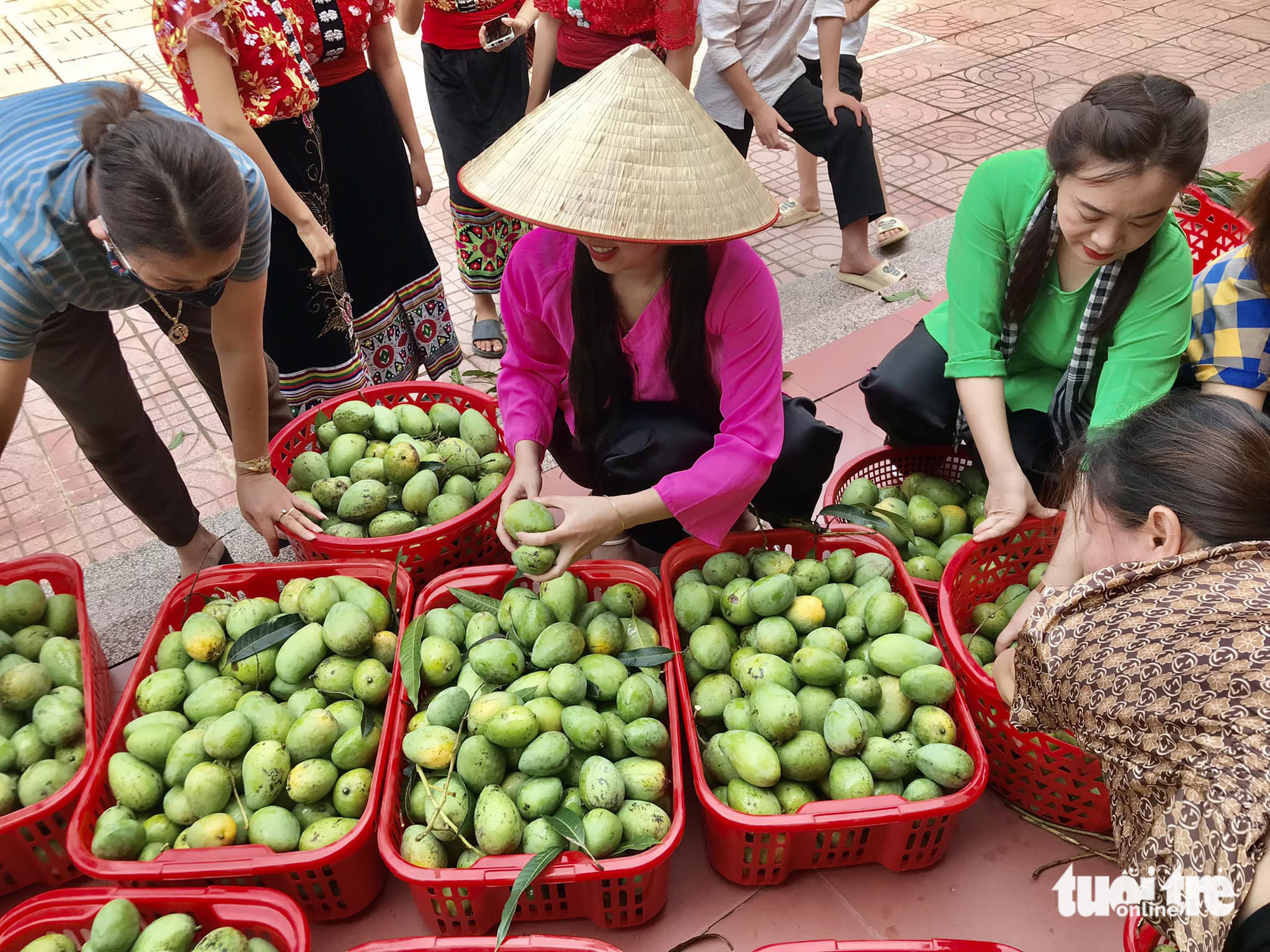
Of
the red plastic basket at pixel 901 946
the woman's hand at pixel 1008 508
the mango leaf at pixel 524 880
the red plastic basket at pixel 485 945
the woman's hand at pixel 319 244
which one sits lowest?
the red plastic basket at pixel 901 946

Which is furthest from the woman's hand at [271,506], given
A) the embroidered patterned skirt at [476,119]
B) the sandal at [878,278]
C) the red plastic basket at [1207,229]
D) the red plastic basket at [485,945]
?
the red plastic basket at [1207,229]

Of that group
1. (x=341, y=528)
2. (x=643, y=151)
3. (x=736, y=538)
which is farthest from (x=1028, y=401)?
(x=341, y=528)

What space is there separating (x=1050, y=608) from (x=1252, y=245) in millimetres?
1215

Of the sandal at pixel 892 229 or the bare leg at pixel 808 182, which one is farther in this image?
the bare leg at pixel 808 182

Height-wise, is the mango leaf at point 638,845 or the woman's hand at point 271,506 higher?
the woman's hand at point 271,506

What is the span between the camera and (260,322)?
2053 mm

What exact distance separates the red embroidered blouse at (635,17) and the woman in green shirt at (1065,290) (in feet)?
4.70

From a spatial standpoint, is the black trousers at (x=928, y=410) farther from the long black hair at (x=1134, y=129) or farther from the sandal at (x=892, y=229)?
the sandal at (x=892, y=229)

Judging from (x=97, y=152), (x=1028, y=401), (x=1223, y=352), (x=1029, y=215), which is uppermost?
(x=97, y=152)

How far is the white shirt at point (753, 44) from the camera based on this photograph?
11.2 feet

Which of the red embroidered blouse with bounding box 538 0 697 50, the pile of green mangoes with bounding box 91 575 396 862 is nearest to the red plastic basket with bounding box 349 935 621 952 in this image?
the pile of green mangoes with bounding box 91 575 396 862

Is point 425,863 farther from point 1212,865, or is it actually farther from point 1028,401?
point 1028,401

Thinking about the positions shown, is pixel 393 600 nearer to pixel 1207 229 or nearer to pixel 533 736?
pixel 533 736

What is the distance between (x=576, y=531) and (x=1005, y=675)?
2.92 ft
